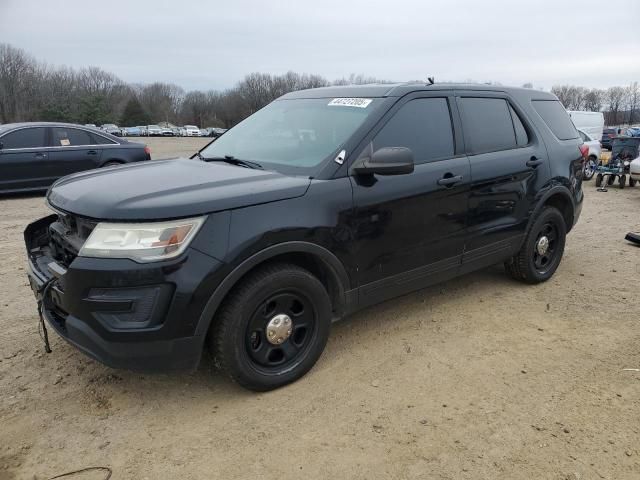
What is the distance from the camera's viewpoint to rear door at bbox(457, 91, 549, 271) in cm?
421

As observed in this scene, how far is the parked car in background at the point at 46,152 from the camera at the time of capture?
32.5 ft

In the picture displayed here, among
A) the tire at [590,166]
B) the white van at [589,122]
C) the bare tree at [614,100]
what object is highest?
the bare tree at [614,100]

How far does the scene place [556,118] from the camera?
17.3 feet

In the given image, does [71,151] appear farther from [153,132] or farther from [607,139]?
[153,132]

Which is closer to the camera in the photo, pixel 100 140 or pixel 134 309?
pixel 134 309

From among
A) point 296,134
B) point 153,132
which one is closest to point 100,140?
point 296,134

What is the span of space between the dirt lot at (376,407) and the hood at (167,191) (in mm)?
1162

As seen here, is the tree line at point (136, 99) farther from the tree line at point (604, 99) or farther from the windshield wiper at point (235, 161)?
the windshield wiper at point (235, 161)

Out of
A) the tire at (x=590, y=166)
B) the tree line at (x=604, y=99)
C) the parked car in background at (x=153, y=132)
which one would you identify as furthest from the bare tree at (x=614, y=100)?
the tire at (x=590, y=166)

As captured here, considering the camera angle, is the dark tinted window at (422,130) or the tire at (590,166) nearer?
the dark tinted window at (422,130)

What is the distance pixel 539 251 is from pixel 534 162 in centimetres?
93

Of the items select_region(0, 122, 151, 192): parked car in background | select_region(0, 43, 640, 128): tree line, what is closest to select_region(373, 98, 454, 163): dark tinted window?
select_region(0, 122, 151, 192): parked car in background

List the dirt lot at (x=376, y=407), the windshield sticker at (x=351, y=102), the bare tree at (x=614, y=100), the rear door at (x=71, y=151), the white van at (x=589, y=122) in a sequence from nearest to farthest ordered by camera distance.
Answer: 1. the dirt lot at (x=376, y=407)
2. the windshield sticker at (x=351, y=102)
3. the rear door at (x=71, y=151)
4. the white van at (x=589, y=122)
5. the bare tree at (x=614, y=100)

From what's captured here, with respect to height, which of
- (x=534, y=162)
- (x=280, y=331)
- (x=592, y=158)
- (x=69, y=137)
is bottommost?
(x=280, y=331)
